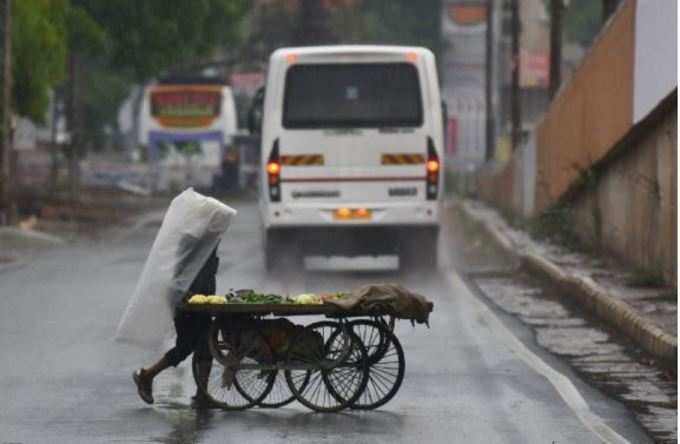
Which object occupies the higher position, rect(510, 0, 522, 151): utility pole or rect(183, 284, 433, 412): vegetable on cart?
rect(510, 0, 522, 151): utility pole

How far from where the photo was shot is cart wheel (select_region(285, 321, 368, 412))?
44.5 ft

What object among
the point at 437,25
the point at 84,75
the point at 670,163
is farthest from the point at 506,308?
the point at 437,25

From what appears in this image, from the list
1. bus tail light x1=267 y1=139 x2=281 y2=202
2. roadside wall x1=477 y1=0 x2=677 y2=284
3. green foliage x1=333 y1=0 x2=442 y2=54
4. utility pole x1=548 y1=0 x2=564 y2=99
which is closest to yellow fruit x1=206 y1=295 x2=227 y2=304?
A: roadside wall x1=477 y1=0 x2=677 y2=284

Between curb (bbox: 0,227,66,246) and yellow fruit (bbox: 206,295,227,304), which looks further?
curb (bbox: 0,227,66,246)

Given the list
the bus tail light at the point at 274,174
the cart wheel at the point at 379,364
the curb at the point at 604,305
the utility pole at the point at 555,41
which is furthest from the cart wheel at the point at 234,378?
the utility pole at the point at 555,41

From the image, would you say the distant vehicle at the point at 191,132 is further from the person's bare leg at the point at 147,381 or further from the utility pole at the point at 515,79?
the person's bare leg at the point at 147,381

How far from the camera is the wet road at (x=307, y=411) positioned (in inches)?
496

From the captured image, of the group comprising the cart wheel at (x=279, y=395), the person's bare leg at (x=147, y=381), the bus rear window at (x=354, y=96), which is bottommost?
the cart wheel at (x=279, y=395)

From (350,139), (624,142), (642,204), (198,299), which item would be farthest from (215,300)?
(350,139)

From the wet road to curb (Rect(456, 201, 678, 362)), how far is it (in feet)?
2.80

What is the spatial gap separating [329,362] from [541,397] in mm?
1754

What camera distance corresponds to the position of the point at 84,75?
86125 millimetres

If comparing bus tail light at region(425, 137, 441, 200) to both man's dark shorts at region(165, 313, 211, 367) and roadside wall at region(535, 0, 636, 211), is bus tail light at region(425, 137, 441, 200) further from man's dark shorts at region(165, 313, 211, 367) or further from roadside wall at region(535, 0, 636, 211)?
man's dark shorts at region(165, 313, 211, 367)

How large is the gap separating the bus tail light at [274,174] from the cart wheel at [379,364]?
13667 mm
